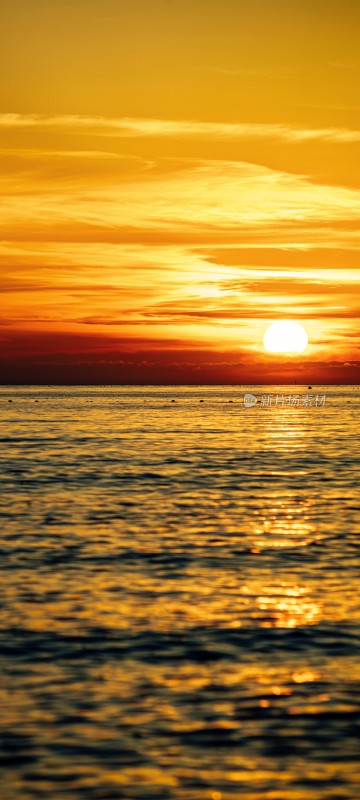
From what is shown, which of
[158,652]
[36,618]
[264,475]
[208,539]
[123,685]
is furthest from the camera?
[264,475]

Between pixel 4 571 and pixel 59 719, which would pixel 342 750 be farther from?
pixel 4 571

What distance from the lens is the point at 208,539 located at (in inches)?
1262

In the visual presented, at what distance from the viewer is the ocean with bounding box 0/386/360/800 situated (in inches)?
505

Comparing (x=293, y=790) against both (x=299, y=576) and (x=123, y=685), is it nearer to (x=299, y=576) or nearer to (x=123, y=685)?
(x=123, y=685)

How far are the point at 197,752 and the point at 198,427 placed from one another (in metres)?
111

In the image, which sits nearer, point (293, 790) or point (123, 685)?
point (293, 790)

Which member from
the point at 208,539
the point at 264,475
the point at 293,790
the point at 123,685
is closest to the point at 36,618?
the point at 123,685

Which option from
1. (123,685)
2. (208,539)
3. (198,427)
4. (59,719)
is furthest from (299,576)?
(198,427)

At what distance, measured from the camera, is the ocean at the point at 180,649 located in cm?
1283

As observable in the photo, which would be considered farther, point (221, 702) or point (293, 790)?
point (221, 702)

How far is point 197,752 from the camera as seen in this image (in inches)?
525

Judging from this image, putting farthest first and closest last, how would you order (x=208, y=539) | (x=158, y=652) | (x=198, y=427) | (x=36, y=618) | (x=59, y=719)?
1. (x=198, y=427)
2. (x=208, y=539)
3. (x=36, y=618)
4. (x=158, y=652)
5. (x=59, y=719)

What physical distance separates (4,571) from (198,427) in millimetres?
98192

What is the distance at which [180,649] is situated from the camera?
1841cm
